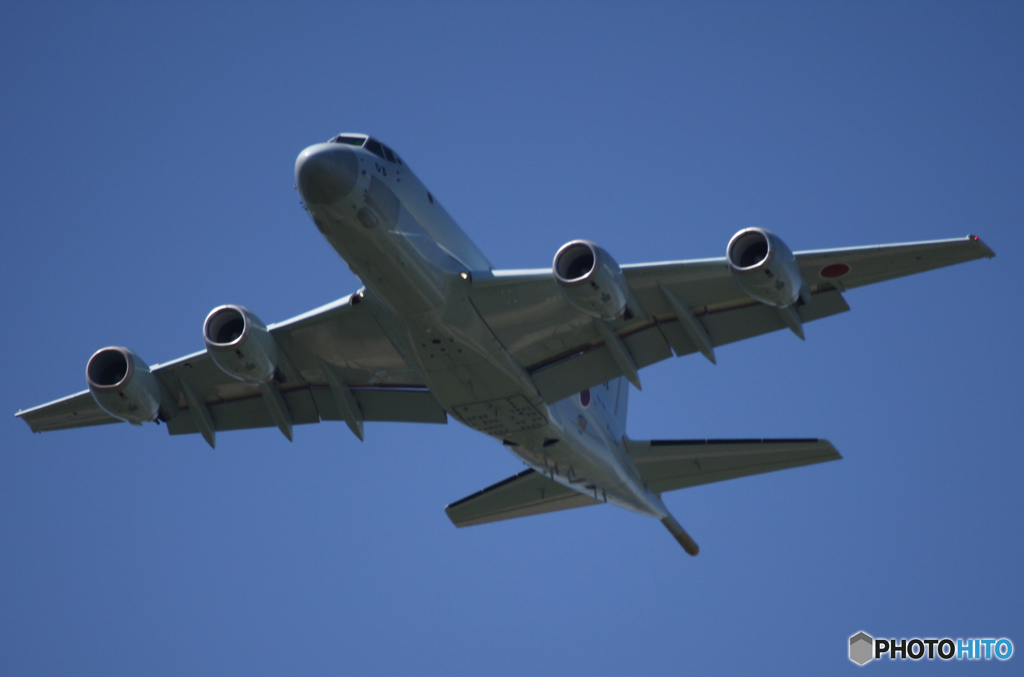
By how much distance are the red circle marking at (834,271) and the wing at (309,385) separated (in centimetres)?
885

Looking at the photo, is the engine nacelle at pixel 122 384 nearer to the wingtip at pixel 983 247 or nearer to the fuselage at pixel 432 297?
the fuselage at pixel 432 297

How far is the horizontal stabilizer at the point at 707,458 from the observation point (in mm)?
24000

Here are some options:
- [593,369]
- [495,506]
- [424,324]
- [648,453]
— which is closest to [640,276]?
[593,369]

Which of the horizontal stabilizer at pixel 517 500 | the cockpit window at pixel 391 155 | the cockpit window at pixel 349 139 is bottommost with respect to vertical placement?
the horizontal stabilizer at pixel 517 500

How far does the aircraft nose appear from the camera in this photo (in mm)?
16734

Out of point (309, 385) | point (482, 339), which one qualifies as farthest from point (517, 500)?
point (482, 339)

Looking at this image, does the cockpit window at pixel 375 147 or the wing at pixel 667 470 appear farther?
the wing at pixel 667 470

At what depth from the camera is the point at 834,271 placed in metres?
18.4

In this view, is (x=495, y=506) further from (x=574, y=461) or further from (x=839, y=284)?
(x=839, y=284)

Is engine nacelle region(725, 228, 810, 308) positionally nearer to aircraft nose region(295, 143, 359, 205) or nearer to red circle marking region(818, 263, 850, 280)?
red circle marking region(818, 263, 850, 280)

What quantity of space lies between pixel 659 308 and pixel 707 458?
7011 millimetres

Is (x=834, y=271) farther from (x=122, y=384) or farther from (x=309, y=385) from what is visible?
(x=122, y=384)

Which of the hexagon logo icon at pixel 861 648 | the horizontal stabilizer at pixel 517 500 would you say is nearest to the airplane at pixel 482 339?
the horizontal stabilizer at pixel 517 500

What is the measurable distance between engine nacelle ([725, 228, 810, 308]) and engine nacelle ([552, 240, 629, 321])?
2.02 m
